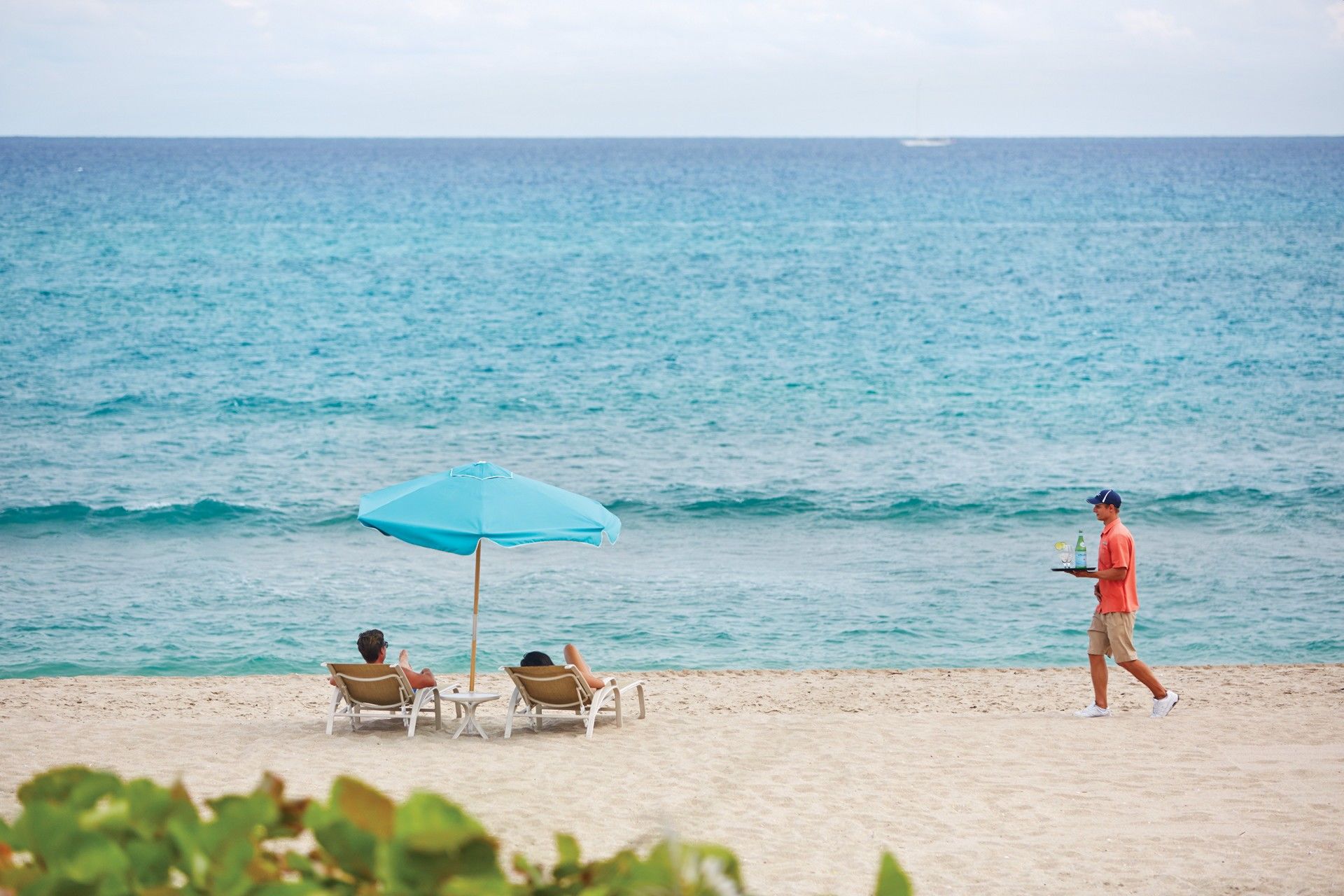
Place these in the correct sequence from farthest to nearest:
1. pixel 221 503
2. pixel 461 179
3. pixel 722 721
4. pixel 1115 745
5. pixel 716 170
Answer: pixel 716 170
pixel 461 179
pixel 221 503
pixel 722 721
pixel 1115 745

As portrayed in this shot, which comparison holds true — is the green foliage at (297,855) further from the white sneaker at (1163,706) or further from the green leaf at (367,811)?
the white sneaker at (1163,706)

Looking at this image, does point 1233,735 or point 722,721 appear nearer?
point 1233,735

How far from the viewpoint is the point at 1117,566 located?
8836 millimetres

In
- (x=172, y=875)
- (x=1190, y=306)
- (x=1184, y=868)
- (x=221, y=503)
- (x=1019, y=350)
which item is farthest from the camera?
(x=1190, y=306)

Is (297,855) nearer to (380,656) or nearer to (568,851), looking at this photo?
(568,851)

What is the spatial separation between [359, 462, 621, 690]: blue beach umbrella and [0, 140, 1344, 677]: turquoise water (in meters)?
4.29

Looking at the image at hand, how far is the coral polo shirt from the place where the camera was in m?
8.81

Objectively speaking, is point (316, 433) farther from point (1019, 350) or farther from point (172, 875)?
point (172, 875)

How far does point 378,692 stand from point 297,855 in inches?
284

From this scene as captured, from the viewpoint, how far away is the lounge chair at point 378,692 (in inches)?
355

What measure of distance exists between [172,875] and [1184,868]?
224 inches

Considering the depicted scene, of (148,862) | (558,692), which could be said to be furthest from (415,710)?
(148,862)

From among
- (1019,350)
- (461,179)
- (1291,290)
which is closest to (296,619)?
(1019,350)

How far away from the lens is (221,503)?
20047 mm
